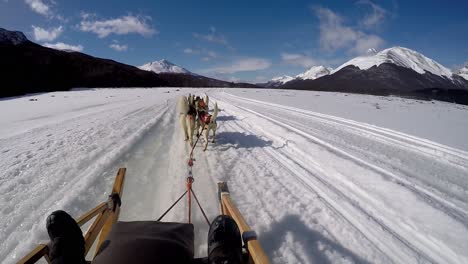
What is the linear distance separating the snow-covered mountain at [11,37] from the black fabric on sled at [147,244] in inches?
3853

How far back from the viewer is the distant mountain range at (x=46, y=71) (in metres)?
50.8

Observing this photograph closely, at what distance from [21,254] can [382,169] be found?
5.26 meters

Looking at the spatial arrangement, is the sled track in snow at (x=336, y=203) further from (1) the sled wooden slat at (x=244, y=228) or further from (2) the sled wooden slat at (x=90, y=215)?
(2) the sled wooden slat at (x=90, y=215)

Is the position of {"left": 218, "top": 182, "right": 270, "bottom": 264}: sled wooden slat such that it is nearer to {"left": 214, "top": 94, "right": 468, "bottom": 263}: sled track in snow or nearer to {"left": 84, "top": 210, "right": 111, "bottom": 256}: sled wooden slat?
{"left": 84, "top": 210, "right": 111, "bottom": 256}: sled wooden slat

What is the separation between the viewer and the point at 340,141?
695 centimetres

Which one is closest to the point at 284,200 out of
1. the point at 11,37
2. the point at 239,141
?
the point at 239,141

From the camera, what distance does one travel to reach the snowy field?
2.86m

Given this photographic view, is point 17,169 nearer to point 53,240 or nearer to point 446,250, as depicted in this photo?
point 53,240

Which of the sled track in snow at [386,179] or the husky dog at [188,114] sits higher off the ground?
the husky dog at [188,114]

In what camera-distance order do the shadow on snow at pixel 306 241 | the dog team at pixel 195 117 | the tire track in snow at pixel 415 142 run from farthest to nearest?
1. the dog team at pixel 195 117
2. the tire track in snow at pixel 415 142
3. the shadow on snow at pixel 306 241

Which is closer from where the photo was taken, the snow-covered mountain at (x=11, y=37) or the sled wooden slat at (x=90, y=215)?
the sled wooden slat at (x=90, y=215)

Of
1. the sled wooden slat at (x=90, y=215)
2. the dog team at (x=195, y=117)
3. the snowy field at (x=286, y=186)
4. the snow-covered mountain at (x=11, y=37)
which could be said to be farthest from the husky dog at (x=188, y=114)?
the snow-covered mountain at (x=11, y=37)

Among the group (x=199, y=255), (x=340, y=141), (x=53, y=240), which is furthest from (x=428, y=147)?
(x=53, y=240)

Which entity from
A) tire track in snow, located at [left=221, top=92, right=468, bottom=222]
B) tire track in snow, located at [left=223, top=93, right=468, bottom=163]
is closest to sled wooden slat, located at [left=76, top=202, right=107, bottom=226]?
tire track in snow, located at [left=221, top=92, right=468, bottom=222]
